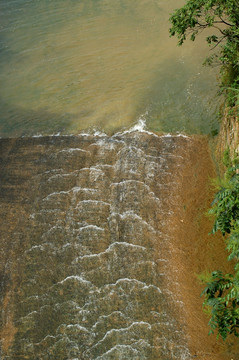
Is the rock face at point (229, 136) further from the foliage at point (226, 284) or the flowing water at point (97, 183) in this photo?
the foliage at point (226, 284)


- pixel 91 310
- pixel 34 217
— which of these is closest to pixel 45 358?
pixel 91 310

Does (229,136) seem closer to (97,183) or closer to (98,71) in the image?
(97,183)

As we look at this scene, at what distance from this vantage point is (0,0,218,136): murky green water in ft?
42.7

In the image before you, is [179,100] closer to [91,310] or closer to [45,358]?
[91,310]

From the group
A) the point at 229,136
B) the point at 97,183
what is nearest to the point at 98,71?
the point at 97,183

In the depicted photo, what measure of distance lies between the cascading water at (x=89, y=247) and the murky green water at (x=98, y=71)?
1007 millimetres

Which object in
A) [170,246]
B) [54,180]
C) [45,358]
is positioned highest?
[54,180]

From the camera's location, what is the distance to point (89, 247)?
9547mm

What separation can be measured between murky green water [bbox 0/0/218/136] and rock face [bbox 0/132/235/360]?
102cm

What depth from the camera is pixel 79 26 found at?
17.7 m

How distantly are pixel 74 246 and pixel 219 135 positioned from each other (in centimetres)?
527

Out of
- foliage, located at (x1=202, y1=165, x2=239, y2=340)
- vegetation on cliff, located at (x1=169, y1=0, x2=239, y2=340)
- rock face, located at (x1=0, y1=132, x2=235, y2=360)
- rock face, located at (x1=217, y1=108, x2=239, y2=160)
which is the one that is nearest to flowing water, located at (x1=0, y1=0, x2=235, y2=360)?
rock face, located at (x1=0, y1=132, x2=235, y2=360)

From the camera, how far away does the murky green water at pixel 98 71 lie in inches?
512

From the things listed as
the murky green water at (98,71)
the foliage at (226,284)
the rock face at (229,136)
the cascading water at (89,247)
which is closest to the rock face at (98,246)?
the cascading water at (89,247)
